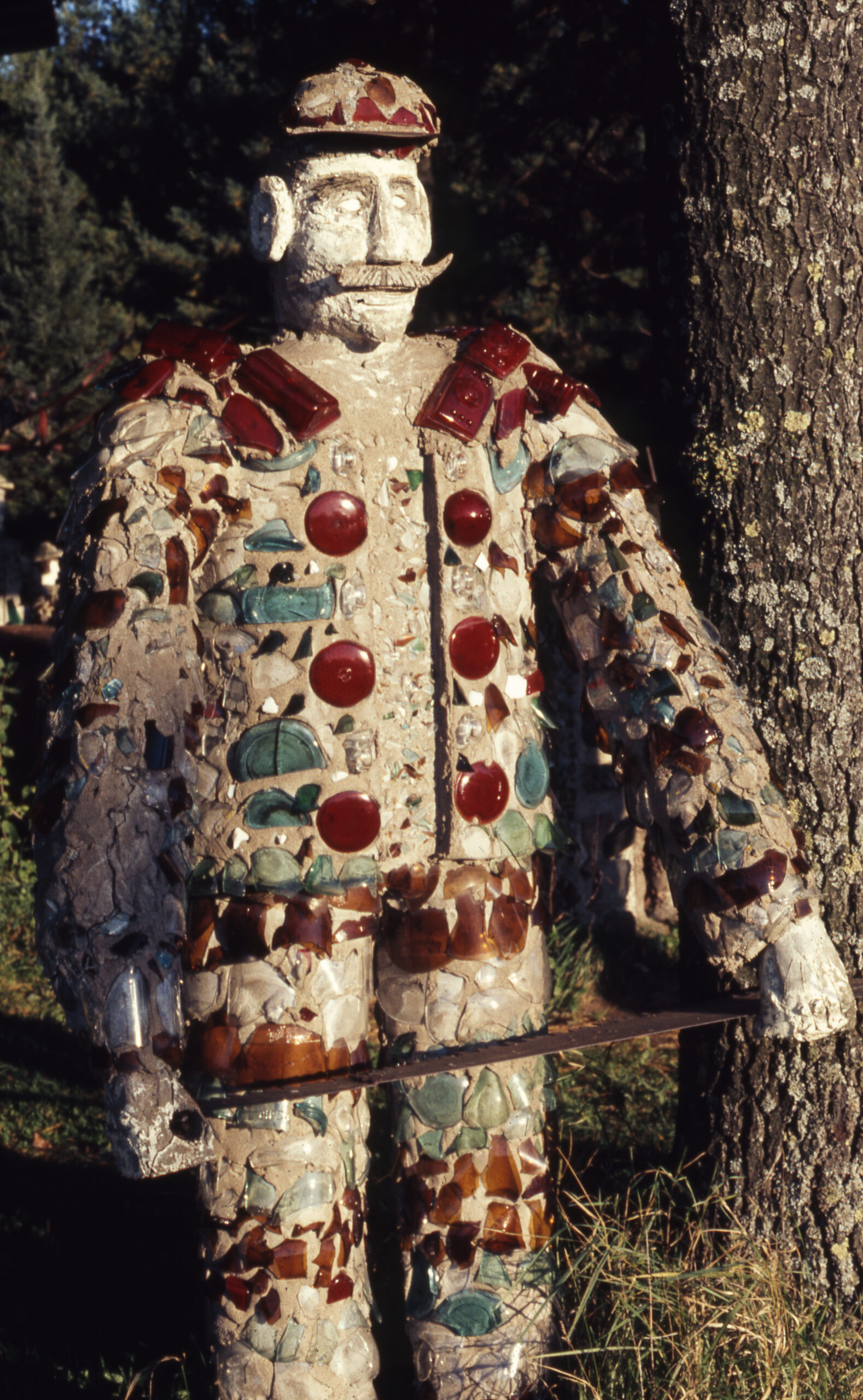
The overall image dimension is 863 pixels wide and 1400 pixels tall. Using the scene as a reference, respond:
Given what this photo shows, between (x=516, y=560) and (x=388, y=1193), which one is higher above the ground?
(x=516, y=560)

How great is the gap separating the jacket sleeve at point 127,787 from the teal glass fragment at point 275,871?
13 cm

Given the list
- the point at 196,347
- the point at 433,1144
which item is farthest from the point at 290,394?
the point at 433,1144

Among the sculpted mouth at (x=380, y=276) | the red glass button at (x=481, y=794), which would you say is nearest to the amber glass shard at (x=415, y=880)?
the red glass button at (x=481, y=794)

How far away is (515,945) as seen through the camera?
2471 mm

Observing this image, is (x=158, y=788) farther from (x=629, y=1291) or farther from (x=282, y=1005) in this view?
(x=629, y=1291)

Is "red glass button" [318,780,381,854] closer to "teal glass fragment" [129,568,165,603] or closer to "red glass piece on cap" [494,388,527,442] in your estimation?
"teal glass fragment" [129,568,165,603]

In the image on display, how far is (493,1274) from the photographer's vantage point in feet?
8.01

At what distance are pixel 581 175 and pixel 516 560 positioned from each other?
474 centimetres

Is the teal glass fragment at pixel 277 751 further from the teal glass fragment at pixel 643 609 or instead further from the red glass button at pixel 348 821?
the teal glass fragment at pixel 643 609

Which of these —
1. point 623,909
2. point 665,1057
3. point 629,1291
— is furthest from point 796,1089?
point 623,909

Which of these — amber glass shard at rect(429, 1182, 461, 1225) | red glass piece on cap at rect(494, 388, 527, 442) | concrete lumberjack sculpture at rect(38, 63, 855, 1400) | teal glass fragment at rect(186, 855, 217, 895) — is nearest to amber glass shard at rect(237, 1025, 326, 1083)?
concrete lumberjack sculpture at rect(38, 63, 855, 1400)

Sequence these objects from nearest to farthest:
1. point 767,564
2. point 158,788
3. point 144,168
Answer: point 158,788 → point 767,564 → point 144,168

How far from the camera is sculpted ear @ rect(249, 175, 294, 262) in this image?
2408mm

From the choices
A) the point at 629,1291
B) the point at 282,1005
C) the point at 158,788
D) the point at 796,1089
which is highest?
the point at 158,788
